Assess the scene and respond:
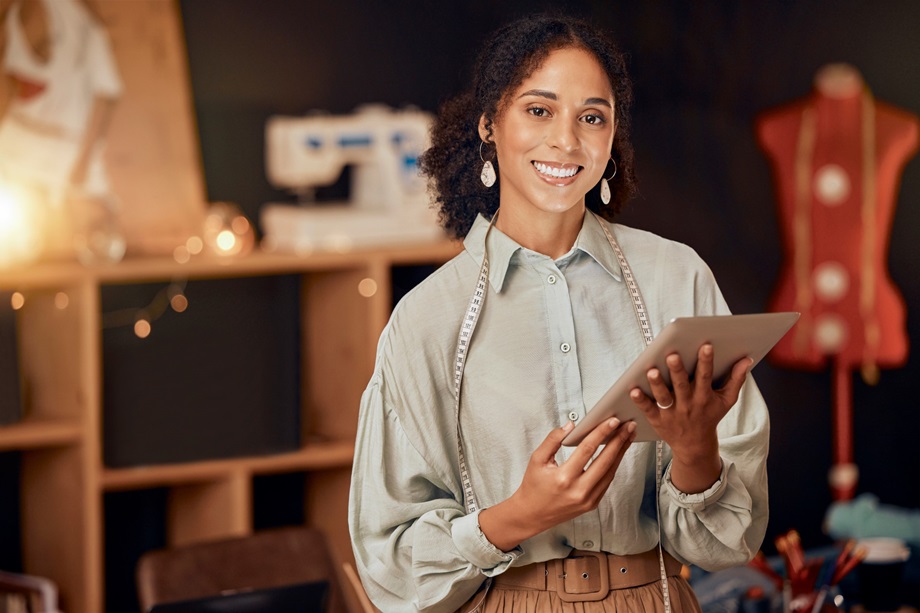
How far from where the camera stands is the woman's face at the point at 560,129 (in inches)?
54.7

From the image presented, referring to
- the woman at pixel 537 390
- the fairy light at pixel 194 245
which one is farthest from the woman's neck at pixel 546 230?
the fairy light at pixel 194 245

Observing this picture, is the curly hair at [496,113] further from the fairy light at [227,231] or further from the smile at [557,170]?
the fairy light at [227,231]

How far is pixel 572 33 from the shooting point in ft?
4.61

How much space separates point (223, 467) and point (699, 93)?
2.03 m

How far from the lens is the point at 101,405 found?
126 inches

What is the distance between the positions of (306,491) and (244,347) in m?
0.57

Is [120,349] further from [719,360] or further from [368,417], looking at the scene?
[719,360]

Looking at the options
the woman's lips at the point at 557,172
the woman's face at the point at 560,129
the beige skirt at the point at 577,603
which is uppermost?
the woman's face at the point at 560,129

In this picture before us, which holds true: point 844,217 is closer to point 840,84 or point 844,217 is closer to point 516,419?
point 840,84

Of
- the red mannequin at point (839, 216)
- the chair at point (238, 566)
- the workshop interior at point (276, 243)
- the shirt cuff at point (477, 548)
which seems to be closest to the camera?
the shirt cuff at point (477, 548)

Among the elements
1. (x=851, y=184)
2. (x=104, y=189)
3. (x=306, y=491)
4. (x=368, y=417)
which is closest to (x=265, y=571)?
(x=306, y=491)

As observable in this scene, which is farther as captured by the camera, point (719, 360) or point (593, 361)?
point (593, 361)

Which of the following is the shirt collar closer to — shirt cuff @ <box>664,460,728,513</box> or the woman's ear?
the woman's ear

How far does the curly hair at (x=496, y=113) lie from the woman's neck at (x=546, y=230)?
69 mm
